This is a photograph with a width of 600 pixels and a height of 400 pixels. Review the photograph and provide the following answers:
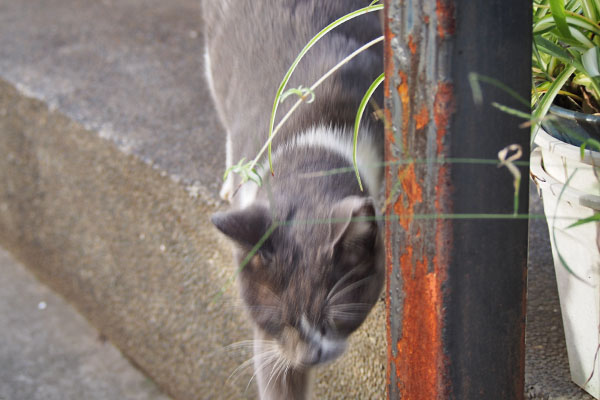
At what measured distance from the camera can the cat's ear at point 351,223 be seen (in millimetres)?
1003

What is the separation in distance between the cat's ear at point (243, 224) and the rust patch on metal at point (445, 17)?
19.5 inches

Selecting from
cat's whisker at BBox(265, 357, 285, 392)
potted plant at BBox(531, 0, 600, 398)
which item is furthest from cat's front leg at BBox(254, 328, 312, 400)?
potted plant at BBox(531, 0, 600, 398)

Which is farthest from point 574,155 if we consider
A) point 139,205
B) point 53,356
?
point 53,356

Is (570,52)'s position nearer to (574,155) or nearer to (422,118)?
(574,155)

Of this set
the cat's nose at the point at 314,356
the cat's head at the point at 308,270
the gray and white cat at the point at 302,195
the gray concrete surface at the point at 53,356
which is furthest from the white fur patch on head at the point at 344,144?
the gray concrete surface at the point at 53,356

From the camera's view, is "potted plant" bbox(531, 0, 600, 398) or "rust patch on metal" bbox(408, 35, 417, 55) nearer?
"rust patch on metal" bbox(408, 35, 417, 55)

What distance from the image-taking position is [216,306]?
1.65 meters

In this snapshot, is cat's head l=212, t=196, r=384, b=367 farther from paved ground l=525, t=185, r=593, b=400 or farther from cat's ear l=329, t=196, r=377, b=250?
paved ground l=525, t=185, r=593, b=400

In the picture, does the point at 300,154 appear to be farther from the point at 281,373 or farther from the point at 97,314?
the point at 97,314

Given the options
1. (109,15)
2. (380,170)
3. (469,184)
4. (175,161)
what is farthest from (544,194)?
(109,15)

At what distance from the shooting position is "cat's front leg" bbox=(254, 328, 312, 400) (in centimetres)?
114

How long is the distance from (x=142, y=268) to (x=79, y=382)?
450 mm

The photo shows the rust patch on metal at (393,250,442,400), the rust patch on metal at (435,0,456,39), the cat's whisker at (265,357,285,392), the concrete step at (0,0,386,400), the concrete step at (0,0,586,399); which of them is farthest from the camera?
the concrete step at (0,0,386,400)

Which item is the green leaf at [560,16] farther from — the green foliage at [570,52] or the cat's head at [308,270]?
the cat's head at [308,270]
